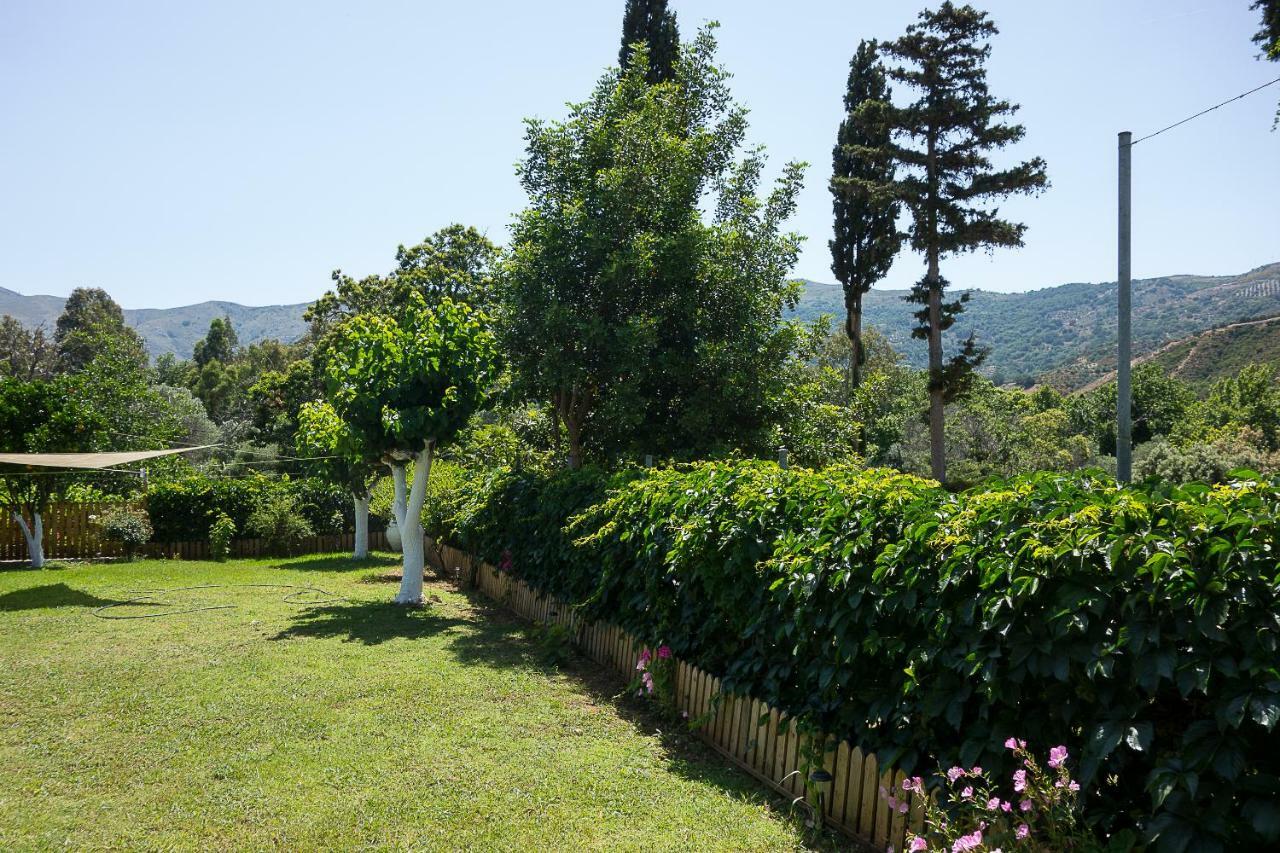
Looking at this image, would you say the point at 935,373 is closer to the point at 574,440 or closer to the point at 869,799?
the point at 574,440

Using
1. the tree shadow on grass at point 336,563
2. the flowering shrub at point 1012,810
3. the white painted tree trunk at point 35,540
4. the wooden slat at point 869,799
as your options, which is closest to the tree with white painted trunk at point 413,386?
the tree shadow on grass at point 336,563

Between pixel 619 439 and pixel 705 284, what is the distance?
2.68 m

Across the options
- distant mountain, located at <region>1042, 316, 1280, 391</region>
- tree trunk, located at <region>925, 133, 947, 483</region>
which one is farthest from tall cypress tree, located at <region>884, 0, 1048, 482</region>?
distant mountain, located at <region>1042, 316, 1280, 391</region>

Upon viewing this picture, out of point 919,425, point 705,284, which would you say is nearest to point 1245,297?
point 919,425

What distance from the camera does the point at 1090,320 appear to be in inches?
6855

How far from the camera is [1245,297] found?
14788cm

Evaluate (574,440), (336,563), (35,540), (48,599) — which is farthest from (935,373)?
(35,540)

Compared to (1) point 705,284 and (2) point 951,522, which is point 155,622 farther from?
(2) point 951,522

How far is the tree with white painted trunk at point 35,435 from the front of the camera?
15.9m

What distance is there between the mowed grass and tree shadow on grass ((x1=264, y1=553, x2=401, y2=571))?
659 cm

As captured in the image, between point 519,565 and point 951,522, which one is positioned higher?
point 951,522

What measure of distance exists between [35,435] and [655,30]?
1545 centimetres

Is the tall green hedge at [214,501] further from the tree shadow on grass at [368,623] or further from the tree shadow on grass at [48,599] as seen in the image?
the tree shadow on grass at [368,623]

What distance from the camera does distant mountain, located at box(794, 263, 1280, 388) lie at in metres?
124
